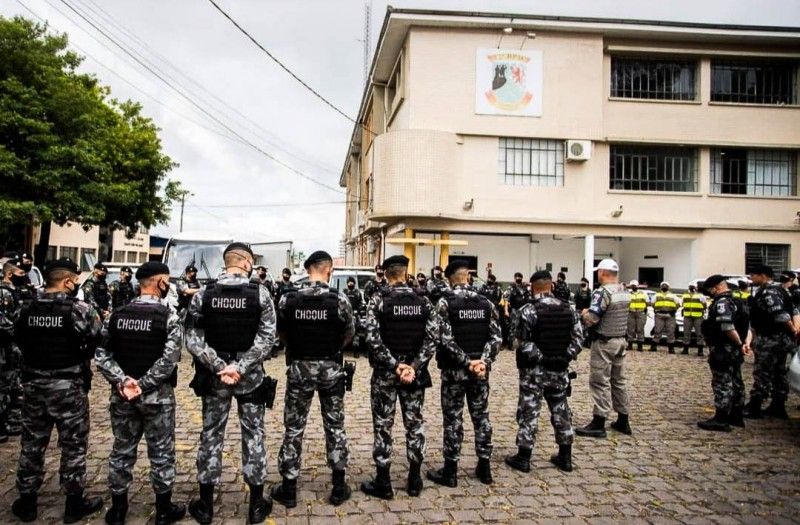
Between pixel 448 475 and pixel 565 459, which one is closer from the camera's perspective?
pixel 448 475

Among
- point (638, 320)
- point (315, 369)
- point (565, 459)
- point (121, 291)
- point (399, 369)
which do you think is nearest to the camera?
point (315, 369)

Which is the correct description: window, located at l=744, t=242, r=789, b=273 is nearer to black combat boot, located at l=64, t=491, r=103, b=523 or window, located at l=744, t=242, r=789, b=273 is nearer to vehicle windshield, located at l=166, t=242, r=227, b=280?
vehicle windshield, located at l=166, t=242, r=227, b=280

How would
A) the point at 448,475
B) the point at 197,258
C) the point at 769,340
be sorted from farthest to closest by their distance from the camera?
the point at 197,258, the point at 769,340, the point at 448,475

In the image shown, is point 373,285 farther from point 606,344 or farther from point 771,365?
point 771,365

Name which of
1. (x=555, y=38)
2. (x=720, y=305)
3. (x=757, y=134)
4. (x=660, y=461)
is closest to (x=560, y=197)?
(x=555, y=38)

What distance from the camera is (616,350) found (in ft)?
21.9

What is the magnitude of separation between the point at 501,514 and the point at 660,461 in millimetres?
2346

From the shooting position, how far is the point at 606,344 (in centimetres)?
675

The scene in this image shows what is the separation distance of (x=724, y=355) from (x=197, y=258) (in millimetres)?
12984

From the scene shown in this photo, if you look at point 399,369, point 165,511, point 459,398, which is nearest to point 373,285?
point 459,398

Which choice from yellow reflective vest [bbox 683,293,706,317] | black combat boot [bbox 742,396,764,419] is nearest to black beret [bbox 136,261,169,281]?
black combat boot [bbox 742,396,764,419]

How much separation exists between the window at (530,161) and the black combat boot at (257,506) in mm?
18723

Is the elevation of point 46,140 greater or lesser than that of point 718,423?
greater

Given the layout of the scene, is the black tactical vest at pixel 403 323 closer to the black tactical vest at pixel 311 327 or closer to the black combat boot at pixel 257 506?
the black tactical vest at pixel 311 327
